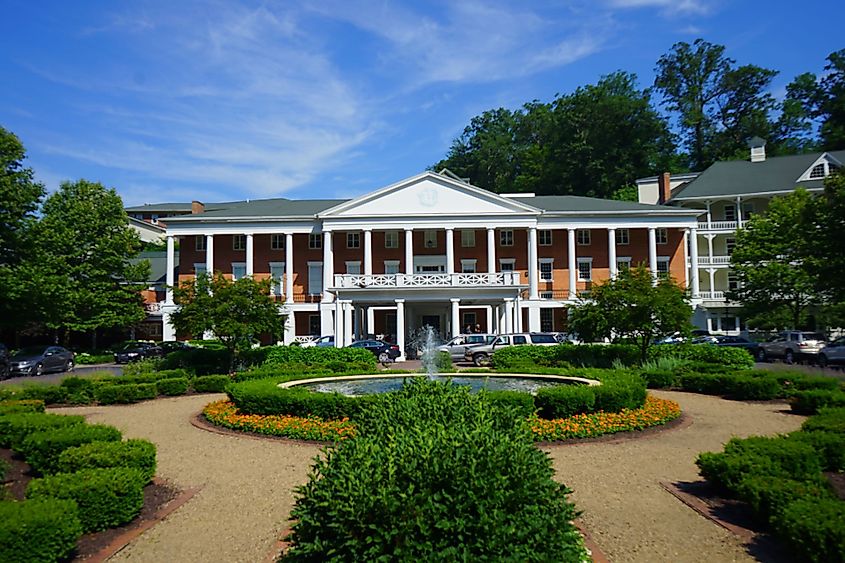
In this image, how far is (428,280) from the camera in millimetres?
39562

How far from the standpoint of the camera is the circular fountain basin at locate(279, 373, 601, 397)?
52.2 feet

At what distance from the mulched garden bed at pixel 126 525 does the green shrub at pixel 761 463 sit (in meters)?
6.94

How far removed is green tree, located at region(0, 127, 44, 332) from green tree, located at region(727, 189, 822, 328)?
4634cm

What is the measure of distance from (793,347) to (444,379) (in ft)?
80.1

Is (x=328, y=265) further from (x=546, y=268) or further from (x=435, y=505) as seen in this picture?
(x=435, y=505)

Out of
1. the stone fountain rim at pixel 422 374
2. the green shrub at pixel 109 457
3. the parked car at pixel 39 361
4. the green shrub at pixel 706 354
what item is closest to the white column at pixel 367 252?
the parked car at pixel 39 361

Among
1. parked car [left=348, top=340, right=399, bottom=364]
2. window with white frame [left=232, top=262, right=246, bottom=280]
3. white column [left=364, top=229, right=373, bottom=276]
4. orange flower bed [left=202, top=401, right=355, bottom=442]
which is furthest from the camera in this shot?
window with white frame [left=232, top=262, right=246, bottom=280]

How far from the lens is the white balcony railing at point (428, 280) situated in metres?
38.9

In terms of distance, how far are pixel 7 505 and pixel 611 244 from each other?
45751 millimetres

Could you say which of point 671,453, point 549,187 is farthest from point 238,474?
point 549,187

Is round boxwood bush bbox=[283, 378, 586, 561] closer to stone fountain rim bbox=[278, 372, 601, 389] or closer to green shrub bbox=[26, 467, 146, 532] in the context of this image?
green shrub bbox=[26, 467, 146, 532]

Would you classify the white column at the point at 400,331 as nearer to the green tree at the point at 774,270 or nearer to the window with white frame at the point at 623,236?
the window with white frame at the point at 623,236

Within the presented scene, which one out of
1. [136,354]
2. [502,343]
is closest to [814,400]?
[502,343]

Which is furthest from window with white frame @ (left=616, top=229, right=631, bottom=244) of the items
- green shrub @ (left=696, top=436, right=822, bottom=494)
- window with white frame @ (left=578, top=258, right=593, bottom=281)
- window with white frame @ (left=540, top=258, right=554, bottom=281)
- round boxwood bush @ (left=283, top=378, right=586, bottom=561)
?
round boxwood bush @ (left=283, top=378, right=586, bottom=561)
